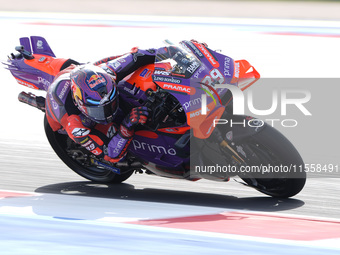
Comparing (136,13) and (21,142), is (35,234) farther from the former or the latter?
(136,13)

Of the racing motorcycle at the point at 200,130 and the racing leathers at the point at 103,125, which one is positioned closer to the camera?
the racing motorcycle at the point at 200,130

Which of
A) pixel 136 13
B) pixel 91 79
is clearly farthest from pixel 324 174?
pixel 136 13

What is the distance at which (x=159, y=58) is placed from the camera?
5.20 m

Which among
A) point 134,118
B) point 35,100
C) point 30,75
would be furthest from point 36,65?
point 134,118

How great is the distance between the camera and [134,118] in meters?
5.07

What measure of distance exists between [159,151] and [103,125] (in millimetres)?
561

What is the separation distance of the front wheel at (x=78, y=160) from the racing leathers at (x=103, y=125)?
0.43 m

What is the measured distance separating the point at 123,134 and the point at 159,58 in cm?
69

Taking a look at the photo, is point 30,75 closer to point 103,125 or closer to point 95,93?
point 103,125

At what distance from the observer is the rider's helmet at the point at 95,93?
16.5 feet

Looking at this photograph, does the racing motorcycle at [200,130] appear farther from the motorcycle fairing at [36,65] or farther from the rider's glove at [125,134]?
the motorcycle fairing at [36,65]

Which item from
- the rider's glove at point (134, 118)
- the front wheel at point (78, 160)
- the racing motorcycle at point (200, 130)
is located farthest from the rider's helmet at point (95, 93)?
the front wheel at point (78, 160)

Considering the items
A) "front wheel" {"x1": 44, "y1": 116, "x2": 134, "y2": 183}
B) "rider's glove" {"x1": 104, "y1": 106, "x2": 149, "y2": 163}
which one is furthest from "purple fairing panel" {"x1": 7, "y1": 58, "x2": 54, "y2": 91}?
"rider's glove" {"x1": 104, "y1": 106, "x2": 149, "y2": 163}

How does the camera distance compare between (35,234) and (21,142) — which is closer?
(35,234)
